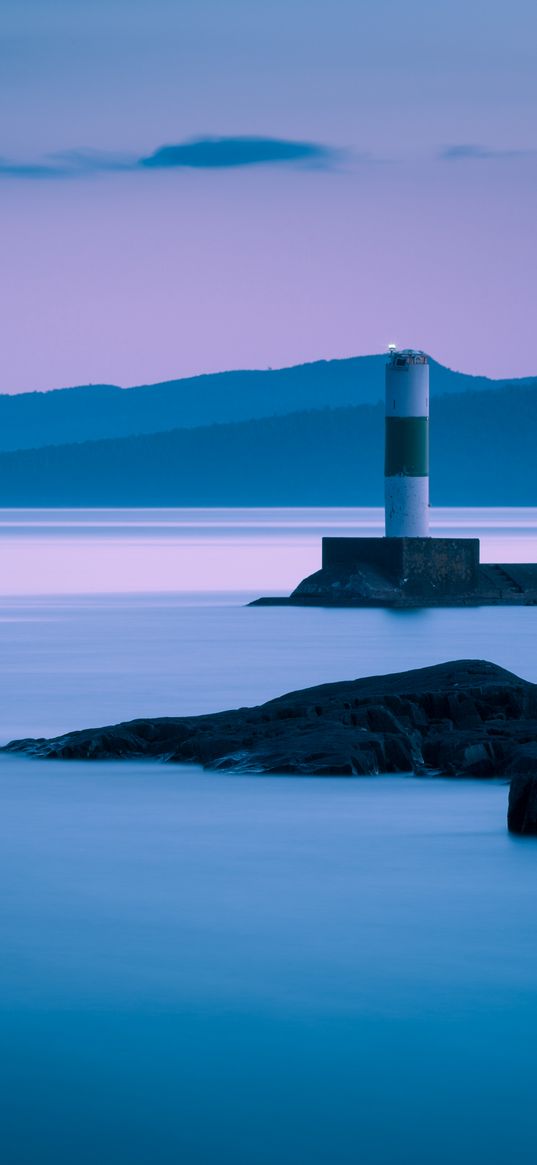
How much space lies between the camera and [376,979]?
15.7 feet

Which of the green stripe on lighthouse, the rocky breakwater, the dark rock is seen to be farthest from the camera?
the green stripe on lighthouse

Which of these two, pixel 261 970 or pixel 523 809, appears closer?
pixel 261 970

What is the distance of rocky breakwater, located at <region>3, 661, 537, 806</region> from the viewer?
824cm

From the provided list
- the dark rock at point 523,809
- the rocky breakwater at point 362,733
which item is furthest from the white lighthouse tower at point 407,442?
the dark rock at point 523,809

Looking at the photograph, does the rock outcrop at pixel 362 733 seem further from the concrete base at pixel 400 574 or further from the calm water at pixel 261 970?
the concrete base at pixel 400 574

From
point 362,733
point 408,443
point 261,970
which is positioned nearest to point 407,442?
point 408,443

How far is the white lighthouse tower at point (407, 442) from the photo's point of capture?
74.9 feet

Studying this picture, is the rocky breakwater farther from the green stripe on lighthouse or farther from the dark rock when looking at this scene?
the green stripe on lighthouse

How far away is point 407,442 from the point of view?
2283 centimetres

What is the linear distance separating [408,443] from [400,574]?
1.52m

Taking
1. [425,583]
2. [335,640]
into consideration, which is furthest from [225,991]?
[425,583]

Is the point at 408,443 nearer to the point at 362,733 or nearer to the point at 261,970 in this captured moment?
the point at 362,733

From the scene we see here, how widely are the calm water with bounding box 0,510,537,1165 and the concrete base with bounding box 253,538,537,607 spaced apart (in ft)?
40.4

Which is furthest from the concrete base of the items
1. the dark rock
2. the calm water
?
the dark rock
